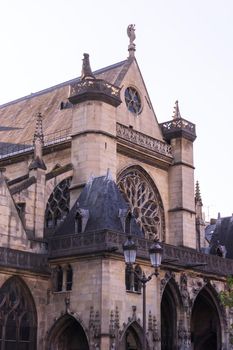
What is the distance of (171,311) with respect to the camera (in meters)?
34.5

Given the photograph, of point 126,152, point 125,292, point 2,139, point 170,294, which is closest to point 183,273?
point 170,294

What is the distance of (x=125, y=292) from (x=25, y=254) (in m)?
4.76

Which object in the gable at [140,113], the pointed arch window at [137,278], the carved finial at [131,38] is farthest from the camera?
the carved finial at [131,38]

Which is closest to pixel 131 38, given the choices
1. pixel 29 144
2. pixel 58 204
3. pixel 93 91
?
pixel 93 91

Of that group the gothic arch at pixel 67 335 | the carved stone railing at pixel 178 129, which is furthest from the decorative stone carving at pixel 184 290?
the carved stone railing at pixel 178 129

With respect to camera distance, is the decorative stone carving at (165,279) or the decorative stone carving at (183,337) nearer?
the decorative stone carving at (165,279)

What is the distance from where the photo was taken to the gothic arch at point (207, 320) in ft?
122

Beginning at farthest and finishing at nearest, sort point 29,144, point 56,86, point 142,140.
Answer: point 56,86
point 29,144
point 142,140

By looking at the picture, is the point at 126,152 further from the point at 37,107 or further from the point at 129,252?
the point at 129,252

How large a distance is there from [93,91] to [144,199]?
7.65 meters

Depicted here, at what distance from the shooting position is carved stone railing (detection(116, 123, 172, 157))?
128 feet

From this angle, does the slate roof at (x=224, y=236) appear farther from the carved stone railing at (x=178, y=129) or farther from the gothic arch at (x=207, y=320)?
the carved stone railing at (x=178, y=129)

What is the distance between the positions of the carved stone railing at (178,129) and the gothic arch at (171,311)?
11.7 m

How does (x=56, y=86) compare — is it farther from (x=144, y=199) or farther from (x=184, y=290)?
(x=184, y=290)
